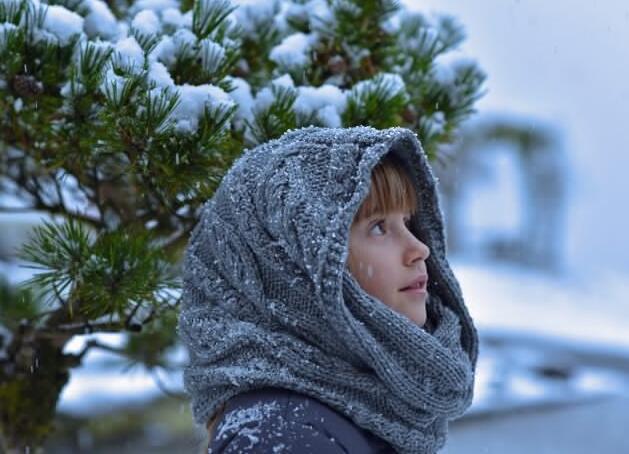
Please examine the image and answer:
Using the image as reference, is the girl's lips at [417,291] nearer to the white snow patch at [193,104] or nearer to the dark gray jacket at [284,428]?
the dark gray jacket at [284,428]

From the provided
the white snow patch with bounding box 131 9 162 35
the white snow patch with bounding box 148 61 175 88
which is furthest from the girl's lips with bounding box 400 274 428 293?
the white snow patch with bounding box 131 9 162 35

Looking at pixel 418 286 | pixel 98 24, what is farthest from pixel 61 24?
pixel 418 286

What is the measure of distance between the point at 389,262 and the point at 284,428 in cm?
29

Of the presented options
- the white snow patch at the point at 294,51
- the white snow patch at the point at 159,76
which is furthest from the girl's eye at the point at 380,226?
the white snow patch at the point at 294,51

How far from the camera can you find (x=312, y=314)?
1.22m

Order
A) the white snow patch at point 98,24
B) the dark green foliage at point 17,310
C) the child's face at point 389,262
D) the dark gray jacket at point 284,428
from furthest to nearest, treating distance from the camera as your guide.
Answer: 1. the dark green foliage at point 17,310
2. the white snow patch at point 98,24
3. the child's face at point 389,262
4. the dark gray jacket at point 284,428

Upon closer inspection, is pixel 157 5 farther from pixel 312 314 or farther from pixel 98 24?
pixel 312 314

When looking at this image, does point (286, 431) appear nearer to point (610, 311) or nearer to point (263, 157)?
point (263, 157)

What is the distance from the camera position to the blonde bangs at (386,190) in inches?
52.2

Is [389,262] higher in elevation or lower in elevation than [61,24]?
lower

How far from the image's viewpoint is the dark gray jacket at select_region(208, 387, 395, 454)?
3.76 feet

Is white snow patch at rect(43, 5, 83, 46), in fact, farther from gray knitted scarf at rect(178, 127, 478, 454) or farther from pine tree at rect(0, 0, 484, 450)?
gray knitted scarf at rect(178, 127, 478, 454)

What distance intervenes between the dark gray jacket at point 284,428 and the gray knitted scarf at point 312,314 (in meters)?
0.02

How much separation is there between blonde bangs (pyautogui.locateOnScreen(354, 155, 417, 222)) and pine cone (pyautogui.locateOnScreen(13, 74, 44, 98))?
2.01 feet
